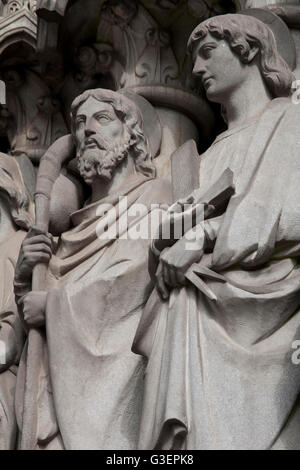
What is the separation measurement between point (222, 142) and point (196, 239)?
78 cm

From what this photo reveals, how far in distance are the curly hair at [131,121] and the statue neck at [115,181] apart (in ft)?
0.14

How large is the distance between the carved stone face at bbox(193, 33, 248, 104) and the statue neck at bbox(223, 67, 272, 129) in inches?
1.1

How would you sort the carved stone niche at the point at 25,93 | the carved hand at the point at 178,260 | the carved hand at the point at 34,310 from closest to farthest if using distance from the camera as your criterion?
the carved hand at the point at 178,260 → the carved hand at the point at 34,310 → the carved stone niche at the point at 25,93

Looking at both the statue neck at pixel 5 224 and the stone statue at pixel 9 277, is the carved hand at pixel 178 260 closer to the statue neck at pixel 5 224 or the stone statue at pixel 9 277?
the stone statue at pixel 9 277

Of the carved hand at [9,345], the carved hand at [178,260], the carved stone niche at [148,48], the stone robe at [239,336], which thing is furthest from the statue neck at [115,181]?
the carved hand at [178,260]

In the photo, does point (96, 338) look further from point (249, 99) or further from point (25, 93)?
point (25, 93)

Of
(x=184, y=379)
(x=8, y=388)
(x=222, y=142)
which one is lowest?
(x=8, y=388)

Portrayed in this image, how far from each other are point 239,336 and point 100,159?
58.2 inches

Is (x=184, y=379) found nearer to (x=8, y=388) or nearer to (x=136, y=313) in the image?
(x=136, y=313)

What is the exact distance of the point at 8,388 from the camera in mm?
6941

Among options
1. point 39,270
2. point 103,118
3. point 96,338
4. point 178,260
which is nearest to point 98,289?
point 96,338

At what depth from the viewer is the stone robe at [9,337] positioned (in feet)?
22.1

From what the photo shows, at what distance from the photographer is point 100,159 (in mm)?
7195
